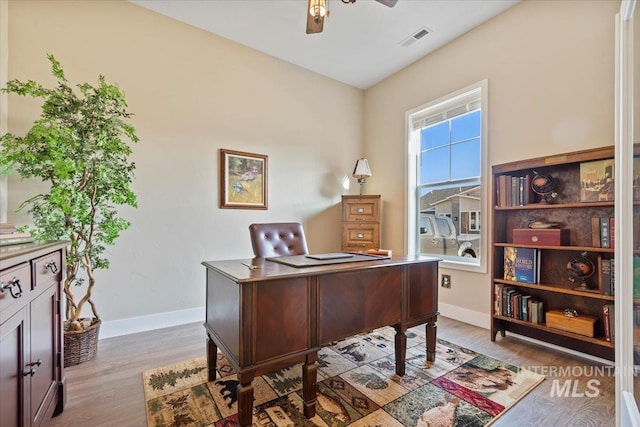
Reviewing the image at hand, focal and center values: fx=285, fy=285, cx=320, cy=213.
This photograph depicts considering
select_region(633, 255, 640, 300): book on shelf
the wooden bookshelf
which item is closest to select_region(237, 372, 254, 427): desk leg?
select_region(633, 255, 640, 300): book on shelf

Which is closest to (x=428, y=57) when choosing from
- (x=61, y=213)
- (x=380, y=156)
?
(x=380, y=156)

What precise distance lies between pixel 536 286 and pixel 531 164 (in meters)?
0.98

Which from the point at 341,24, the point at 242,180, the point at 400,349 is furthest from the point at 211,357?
the point at 341,24

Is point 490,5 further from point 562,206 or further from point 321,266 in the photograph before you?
point 321,266

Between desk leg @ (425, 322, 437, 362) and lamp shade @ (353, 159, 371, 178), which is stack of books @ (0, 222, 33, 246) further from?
lamp shade @ (353, 159, 371, 178)

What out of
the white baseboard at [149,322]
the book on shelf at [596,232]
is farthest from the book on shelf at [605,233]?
the white baseboard at [149,322]

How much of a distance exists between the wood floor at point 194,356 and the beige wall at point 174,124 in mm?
498

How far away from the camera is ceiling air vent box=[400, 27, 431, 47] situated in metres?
2.98

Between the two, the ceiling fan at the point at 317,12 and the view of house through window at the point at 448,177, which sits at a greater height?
the ceiling fan at the point at 317,12

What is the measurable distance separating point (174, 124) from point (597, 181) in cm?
361

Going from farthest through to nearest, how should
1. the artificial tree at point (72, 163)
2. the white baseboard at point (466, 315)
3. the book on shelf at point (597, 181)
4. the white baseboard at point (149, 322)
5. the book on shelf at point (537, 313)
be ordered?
the white baseboard at point (466, 315) < the white baseboard at point (149, 322) < the book on shelf at point (537, 313) < the book on shelf at point (597, 181) < the artificial tree at point (72, 163)

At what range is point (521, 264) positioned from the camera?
7.81 feet

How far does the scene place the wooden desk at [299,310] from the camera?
1286 mm

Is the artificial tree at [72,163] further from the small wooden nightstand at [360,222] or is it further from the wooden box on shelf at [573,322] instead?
the wooden box on shelf at [573,322]
